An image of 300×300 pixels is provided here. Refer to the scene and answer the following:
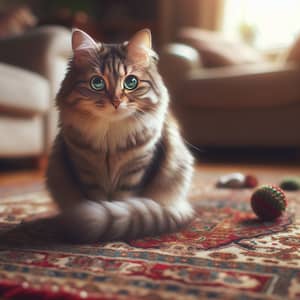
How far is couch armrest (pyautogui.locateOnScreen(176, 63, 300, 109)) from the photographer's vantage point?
2.71 metres

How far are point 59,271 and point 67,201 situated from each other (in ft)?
1.43

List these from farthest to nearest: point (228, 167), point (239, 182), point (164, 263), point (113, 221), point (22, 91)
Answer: point (228, 167), point (22, 91), point (239, 182), point (113, 221), point (164, 263)

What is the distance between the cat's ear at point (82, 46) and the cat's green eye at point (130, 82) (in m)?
0.12

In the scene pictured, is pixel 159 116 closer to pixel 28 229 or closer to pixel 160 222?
pixel 160 222

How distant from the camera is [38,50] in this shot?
2455mm

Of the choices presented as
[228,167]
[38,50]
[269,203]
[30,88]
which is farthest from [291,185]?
[38,50]

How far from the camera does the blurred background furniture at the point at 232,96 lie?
2756 mm

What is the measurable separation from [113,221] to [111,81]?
0.36m

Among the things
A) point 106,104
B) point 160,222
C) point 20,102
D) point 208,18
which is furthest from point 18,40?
point 208,18

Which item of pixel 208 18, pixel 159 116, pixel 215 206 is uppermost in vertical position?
pixel 208 18

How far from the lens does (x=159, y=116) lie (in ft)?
3.92

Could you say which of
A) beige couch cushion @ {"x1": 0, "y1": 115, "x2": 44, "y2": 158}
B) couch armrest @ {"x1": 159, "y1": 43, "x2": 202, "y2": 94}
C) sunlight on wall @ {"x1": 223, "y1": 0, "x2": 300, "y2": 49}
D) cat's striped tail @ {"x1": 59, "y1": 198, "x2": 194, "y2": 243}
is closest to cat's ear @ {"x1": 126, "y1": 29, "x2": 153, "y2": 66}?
cat's striped tail @ {"x1": 59, "y1": 198, "x2": 194, "y2": 243}

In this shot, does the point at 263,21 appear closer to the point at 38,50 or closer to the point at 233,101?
the point at 233,101

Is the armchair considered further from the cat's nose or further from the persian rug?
the cat's nose
